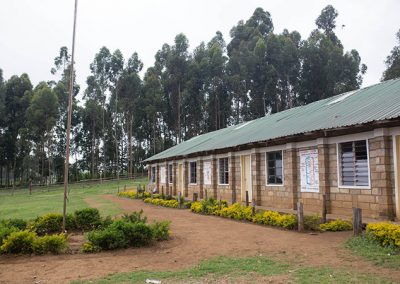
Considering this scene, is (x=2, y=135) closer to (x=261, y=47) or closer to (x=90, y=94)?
(x=90, y=94)

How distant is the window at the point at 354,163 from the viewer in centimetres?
1177

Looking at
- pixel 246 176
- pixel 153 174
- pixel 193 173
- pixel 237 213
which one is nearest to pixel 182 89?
pixel 153 174

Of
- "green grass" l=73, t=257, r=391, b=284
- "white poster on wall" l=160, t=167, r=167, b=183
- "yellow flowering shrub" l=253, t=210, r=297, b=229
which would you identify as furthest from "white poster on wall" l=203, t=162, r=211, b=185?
"green grass" l=73, t=257, r=391, b=284

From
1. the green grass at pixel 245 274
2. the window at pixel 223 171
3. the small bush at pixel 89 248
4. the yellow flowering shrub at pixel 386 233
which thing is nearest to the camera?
the green grass at pixel 245 274

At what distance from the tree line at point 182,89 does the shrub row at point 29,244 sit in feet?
124

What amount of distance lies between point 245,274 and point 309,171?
8.12 metres

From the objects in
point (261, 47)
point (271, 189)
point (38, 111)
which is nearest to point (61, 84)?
point (38, 111)

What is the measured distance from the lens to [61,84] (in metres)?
52.0

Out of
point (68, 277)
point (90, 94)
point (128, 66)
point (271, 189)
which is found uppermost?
point (128, 66)

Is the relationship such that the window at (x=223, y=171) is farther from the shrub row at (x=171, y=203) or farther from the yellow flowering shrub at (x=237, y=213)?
the yellow flowering shrub at (x=237, y=213)

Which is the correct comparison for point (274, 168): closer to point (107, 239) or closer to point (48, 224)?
point (107, 239)

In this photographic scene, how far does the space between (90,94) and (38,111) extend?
11.2 metres

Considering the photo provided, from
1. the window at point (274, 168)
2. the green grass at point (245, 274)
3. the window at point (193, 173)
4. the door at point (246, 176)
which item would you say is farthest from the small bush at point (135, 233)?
the window at point (193, 173)

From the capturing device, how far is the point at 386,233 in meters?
8.44
